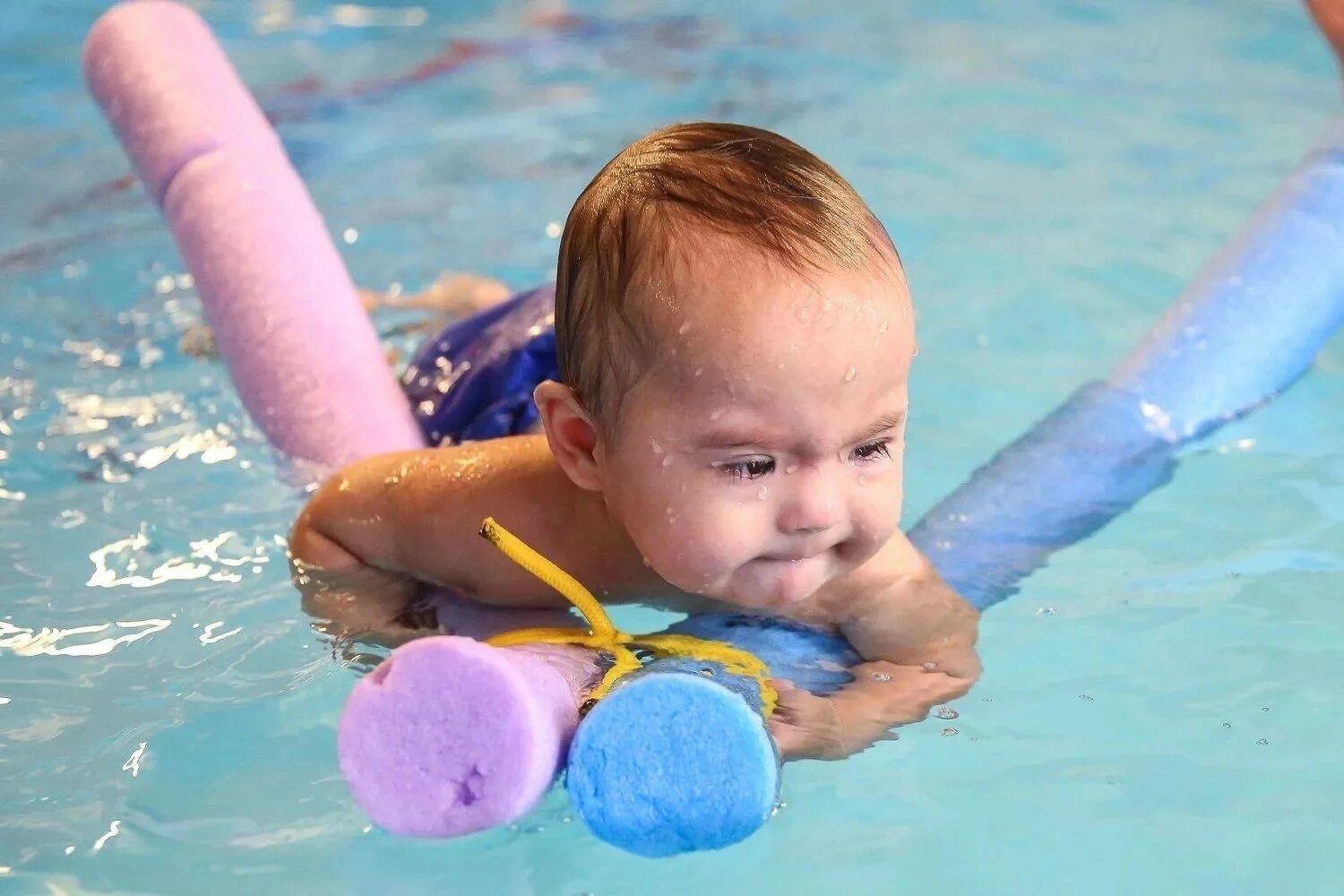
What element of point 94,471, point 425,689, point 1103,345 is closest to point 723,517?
point 425,689

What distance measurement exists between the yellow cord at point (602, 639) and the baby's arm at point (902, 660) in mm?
57

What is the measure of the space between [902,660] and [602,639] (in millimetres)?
389

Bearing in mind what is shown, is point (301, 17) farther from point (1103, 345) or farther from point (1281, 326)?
point (1281, 326)

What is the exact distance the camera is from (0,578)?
2.34m

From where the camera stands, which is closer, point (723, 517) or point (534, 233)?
point (723, 517)

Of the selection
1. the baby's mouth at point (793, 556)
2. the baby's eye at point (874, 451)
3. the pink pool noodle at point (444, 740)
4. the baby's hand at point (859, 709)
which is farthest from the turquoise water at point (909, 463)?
the baby's eye at point (874, 451)

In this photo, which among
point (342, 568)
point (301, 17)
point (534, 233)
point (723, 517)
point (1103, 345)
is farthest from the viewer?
point (301, 17)

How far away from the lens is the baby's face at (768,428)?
5.25 feet

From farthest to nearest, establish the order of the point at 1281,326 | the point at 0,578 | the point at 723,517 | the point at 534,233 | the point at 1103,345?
the point at 534,233 < the point at 1103,345 < the point at 1281,326 < the point at 0,578 < the point at 723,517

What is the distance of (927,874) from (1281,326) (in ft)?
3.95

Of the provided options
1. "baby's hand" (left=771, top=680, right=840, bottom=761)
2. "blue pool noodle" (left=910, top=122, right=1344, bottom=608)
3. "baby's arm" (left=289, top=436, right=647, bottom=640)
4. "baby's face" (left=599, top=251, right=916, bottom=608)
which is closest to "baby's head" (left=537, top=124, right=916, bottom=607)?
"baby's face" (left=599, top=251, right=916, bottom=608)

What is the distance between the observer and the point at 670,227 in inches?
64.9

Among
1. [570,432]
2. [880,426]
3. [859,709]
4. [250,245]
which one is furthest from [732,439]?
[250,245]

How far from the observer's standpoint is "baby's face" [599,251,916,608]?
160 cm
